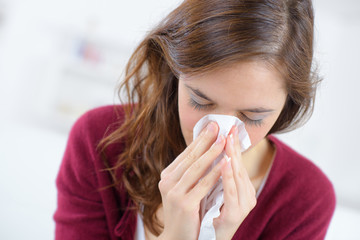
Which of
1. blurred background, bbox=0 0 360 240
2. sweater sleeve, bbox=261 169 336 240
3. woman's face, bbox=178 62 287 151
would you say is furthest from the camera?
blurred background, bbox=0 0 360 240

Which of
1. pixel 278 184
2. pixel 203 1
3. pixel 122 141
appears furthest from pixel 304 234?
pixel 203 1

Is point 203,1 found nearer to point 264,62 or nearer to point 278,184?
point 264,62

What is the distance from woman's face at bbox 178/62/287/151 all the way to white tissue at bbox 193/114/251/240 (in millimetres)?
16

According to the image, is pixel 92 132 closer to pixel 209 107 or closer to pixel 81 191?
pixel 81 191

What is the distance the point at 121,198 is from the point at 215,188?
36 cm

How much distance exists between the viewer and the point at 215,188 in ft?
3.00

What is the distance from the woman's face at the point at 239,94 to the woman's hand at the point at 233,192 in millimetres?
60

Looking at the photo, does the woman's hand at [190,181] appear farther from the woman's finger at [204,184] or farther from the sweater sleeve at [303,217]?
the sweater sleeve at [303,217]

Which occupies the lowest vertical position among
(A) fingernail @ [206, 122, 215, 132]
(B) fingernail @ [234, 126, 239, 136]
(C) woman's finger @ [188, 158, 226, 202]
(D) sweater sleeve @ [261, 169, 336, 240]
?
(D) sweater sleeve @ [261, 169, 336, 240]

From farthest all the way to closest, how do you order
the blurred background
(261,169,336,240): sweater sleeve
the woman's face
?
the blurred background → (261,169,336,240): sweater sleeve → the woman's face

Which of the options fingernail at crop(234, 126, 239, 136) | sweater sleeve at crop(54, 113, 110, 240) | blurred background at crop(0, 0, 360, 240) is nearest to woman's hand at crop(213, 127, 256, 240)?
fingernail at crop(234, 126, 239, 136)

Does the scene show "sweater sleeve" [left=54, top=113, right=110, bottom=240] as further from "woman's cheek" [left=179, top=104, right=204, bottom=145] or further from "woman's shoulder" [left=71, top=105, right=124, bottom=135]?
"woman's cheek" [left=179, top=104, right=204, bottom=145]

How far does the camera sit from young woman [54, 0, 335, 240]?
2.45 ft

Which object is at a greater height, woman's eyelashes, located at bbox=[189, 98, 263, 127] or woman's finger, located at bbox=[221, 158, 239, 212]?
woman's eyelashes, located at bbox=[189, 98, 263, 127]
